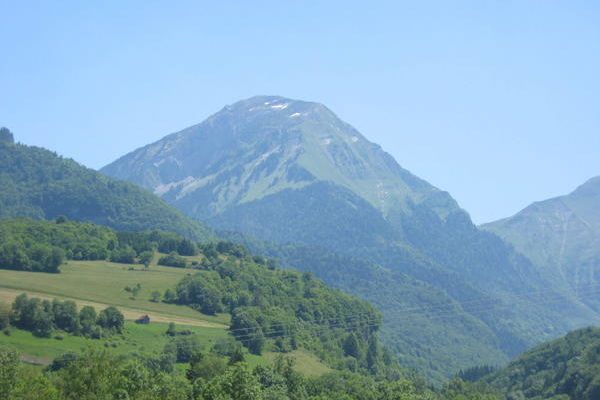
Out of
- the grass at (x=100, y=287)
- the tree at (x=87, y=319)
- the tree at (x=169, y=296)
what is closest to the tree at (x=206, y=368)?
the tree at (x=87, y=319)

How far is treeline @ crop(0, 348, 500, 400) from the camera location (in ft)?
281

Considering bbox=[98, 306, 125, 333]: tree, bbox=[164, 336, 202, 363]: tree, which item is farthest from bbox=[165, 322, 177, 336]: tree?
bbox=[164, 336, 202, 363]: tree

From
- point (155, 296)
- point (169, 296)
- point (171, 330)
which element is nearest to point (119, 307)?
point (171, 330)

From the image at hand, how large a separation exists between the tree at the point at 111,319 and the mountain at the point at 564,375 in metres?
80.5

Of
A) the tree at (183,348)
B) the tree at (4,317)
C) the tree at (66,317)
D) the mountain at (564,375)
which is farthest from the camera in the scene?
the mountain at (564,375)

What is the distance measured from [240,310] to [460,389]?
1790 inches

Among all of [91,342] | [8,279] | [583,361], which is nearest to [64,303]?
[91,342]

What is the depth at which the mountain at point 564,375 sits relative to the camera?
166625mm

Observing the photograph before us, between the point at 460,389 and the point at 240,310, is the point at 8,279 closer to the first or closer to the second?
the point at 240,310

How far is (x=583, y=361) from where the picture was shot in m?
177

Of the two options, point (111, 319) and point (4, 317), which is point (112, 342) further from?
point (4, 317)

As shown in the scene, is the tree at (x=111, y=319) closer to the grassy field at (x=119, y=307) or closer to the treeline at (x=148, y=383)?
the grassy field at (x=119, y=307)

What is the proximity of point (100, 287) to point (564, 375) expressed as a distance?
93.1 metres

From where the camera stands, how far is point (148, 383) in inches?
3834
